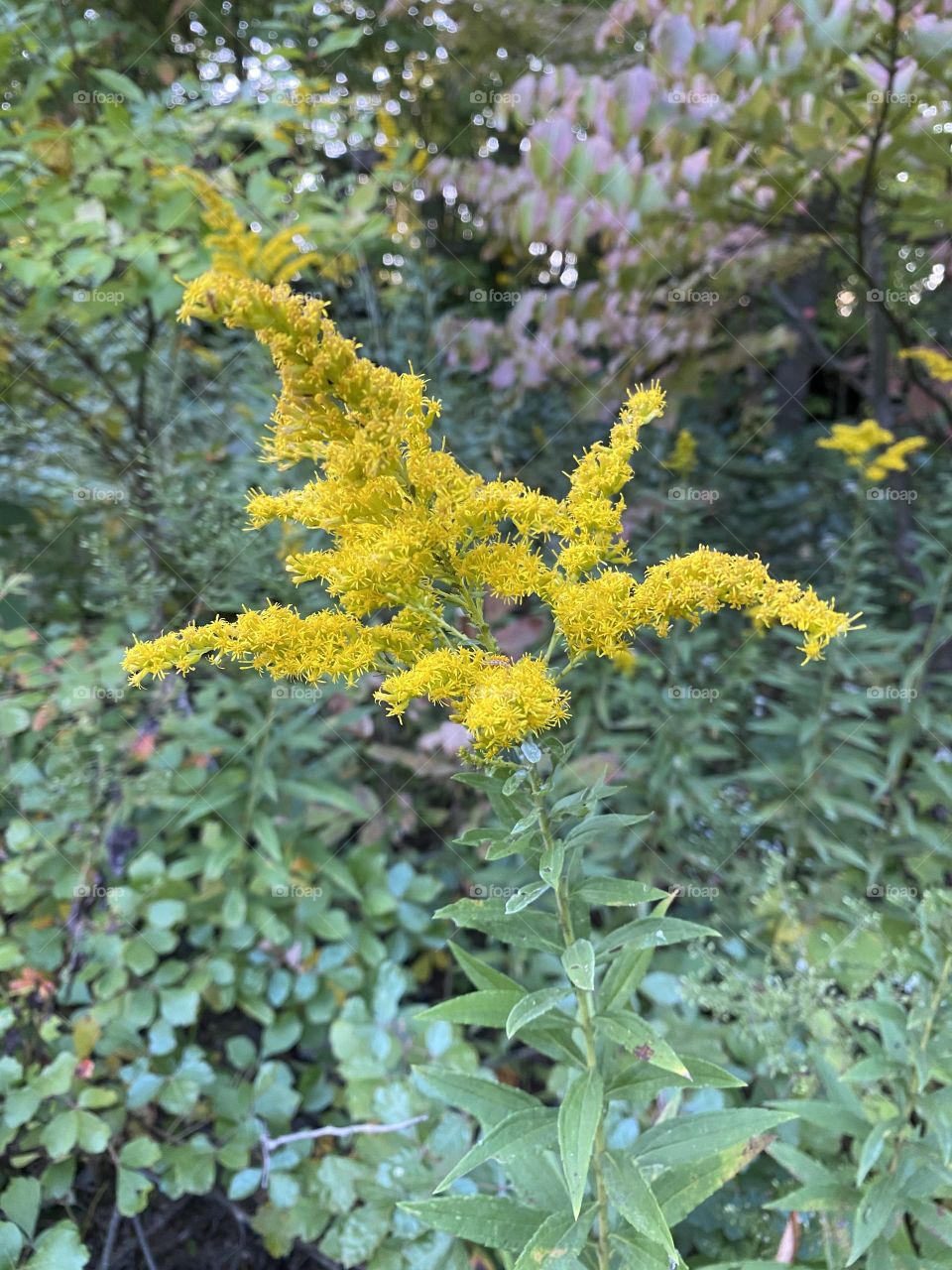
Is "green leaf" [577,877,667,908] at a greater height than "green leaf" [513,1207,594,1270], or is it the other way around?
"green leaf" [577,877,667,908]

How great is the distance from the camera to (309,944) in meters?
2.05

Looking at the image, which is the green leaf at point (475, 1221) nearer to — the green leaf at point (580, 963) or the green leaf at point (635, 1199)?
the green leaf at point (635, 1199)

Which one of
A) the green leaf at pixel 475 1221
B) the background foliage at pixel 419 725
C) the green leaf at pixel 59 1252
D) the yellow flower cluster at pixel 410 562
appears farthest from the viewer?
the background foliage at pixel 419 725

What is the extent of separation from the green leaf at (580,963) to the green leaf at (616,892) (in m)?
0.06

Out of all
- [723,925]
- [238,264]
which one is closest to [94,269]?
[238,264]

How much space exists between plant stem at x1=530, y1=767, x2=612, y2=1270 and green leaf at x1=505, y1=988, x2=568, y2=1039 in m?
0.04

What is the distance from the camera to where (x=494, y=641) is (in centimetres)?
104

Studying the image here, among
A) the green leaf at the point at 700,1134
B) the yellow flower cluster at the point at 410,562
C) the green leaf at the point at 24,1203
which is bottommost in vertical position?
the green leaf at the point at 24,1203

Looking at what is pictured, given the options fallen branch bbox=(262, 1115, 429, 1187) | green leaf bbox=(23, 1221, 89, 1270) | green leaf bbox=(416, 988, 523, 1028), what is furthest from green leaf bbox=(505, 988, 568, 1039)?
green leaf bbox=(23, 1221, 89, 1270)

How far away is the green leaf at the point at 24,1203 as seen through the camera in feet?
4.68

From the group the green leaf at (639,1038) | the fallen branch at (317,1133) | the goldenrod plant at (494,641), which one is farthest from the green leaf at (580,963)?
the fallen branch at (317,1133)

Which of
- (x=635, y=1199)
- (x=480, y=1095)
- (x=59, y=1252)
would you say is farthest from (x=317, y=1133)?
(x=635, y=1199)

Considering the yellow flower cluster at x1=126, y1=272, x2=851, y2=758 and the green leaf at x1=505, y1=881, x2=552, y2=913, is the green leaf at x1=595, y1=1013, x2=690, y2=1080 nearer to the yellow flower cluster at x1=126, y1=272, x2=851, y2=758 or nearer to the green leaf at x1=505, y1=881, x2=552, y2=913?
the green leaf at x1=505, y1=881, x2=552, y2=913

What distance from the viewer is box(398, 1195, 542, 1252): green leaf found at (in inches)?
44.9
